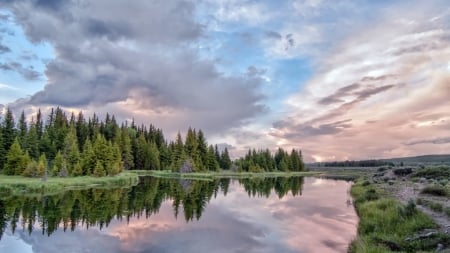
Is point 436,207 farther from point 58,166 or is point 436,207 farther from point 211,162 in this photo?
point 211,162

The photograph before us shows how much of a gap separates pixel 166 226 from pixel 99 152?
47.8m

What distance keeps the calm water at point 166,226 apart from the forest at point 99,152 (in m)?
22.0

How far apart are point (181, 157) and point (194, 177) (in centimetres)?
1212

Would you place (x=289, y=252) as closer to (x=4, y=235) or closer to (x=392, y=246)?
(x=392, y=246)

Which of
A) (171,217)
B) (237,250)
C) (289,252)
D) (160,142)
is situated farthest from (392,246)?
(160,142)

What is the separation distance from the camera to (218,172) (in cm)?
11319

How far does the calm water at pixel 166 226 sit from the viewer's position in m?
20.3

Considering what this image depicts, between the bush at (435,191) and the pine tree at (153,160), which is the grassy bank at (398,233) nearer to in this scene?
the bush at (435,191)

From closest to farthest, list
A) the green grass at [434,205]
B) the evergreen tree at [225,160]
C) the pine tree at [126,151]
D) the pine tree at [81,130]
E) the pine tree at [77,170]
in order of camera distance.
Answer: the green grass at [434,205] < the pine tree at [77,170] < the pine tree at [126,151] < the pine tree at [81,130] < the evergreen tree at [225,160]

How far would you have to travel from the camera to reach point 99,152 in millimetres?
70188

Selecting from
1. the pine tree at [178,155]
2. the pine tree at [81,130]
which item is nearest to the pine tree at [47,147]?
the pine tree at [81,130]

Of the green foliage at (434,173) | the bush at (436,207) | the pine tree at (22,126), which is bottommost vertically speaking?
the bush at (436,207)

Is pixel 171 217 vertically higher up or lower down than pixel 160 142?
lower down

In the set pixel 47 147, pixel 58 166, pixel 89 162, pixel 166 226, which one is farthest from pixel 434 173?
pixel 47 147
